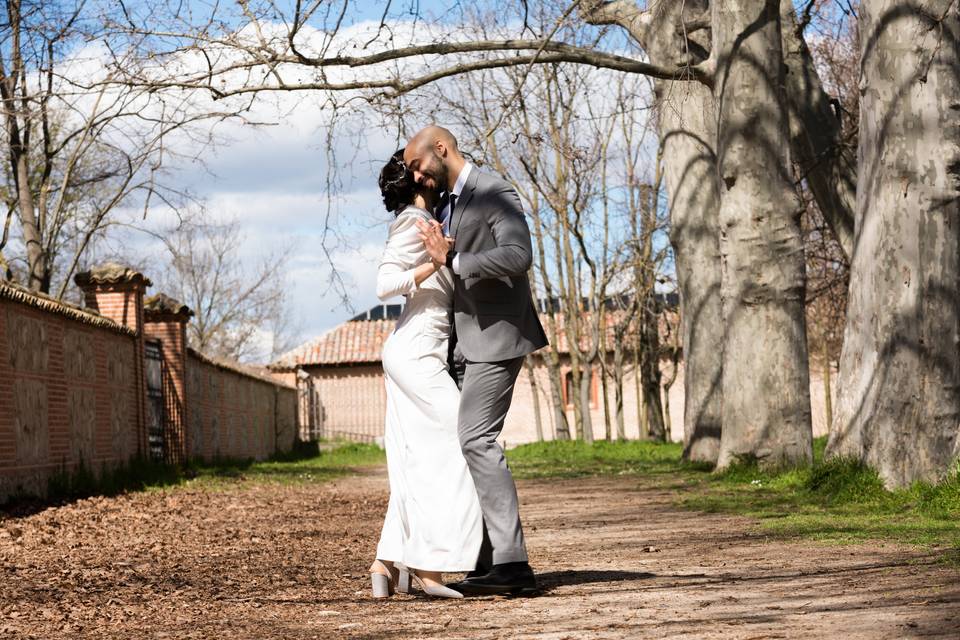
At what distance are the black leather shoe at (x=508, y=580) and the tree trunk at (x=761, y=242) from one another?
727cm

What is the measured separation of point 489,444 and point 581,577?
1.05 metres

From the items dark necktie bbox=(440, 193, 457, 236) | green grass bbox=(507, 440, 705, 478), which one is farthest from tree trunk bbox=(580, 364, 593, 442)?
dark necktie bbox=(440, 193, 457, 236)

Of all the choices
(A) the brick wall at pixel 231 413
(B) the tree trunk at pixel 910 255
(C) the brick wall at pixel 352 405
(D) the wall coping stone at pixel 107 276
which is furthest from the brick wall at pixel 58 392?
(C) the brick wall at pixel 352 405

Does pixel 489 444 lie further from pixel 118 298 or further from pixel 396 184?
pixel 118 298

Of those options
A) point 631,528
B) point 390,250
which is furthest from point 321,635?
point 631,528

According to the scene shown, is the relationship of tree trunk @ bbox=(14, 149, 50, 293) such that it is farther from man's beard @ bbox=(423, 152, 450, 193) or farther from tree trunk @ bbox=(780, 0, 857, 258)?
man's beard @ bbox=(423, 152, 450, 193)

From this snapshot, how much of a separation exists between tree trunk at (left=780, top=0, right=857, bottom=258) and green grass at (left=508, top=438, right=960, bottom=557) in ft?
12.2

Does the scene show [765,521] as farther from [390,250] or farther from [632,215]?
[632,215]

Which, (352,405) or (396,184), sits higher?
(396,184)

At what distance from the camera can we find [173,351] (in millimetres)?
19578

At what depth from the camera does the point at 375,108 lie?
36.9 feet

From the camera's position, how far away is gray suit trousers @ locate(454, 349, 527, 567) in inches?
209

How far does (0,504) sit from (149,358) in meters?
7.47

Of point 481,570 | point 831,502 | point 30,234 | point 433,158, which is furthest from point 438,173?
point 30,234
